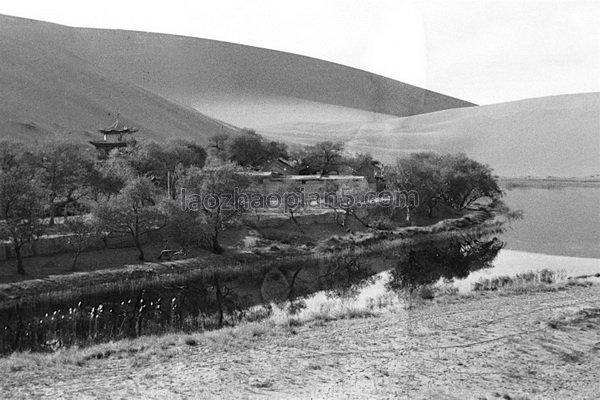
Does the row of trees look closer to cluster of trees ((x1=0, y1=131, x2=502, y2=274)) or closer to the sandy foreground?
cluster of trees ((x1=0, y1=131, x2=502, y2=274))

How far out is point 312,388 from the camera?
10.2m

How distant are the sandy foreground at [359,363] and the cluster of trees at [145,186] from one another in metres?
10.2

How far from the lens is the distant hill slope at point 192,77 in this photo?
6856 centimetres

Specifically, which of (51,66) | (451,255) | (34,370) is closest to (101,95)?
(51,66)

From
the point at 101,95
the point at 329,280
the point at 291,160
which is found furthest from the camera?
the point at 101,95

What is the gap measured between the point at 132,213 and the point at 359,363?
14.2m

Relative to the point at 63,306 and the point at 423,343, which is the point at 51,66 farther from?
the point at 423,343

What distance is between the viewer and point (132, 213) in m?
23.3

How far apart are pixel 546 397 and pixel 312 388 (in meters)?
3.62

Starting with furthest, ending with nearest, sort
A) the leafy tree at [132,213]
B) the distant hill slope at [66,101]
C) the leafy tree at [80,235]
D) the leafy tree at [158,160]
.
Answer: the distant hill slope at [66,101] < the leafy tree at [158,160] < the leafy tree at [132,213] < the leafy tree at [80,235]

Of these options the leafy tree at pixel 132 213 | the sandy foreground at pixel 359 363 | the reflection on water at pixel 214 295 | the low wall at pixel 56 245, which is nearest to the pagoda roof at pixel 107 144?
the leafy tree at pixel 132 213

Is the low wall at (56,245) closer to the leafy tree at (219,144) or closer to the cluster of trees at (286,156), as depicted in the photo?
the cluster of trees at (286,156)

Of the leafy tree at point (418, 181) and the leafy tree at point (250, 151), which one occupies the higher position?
the leafy tree at point (250, 151)

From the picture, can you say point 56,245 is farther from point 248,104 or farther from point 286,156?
point 248,104
